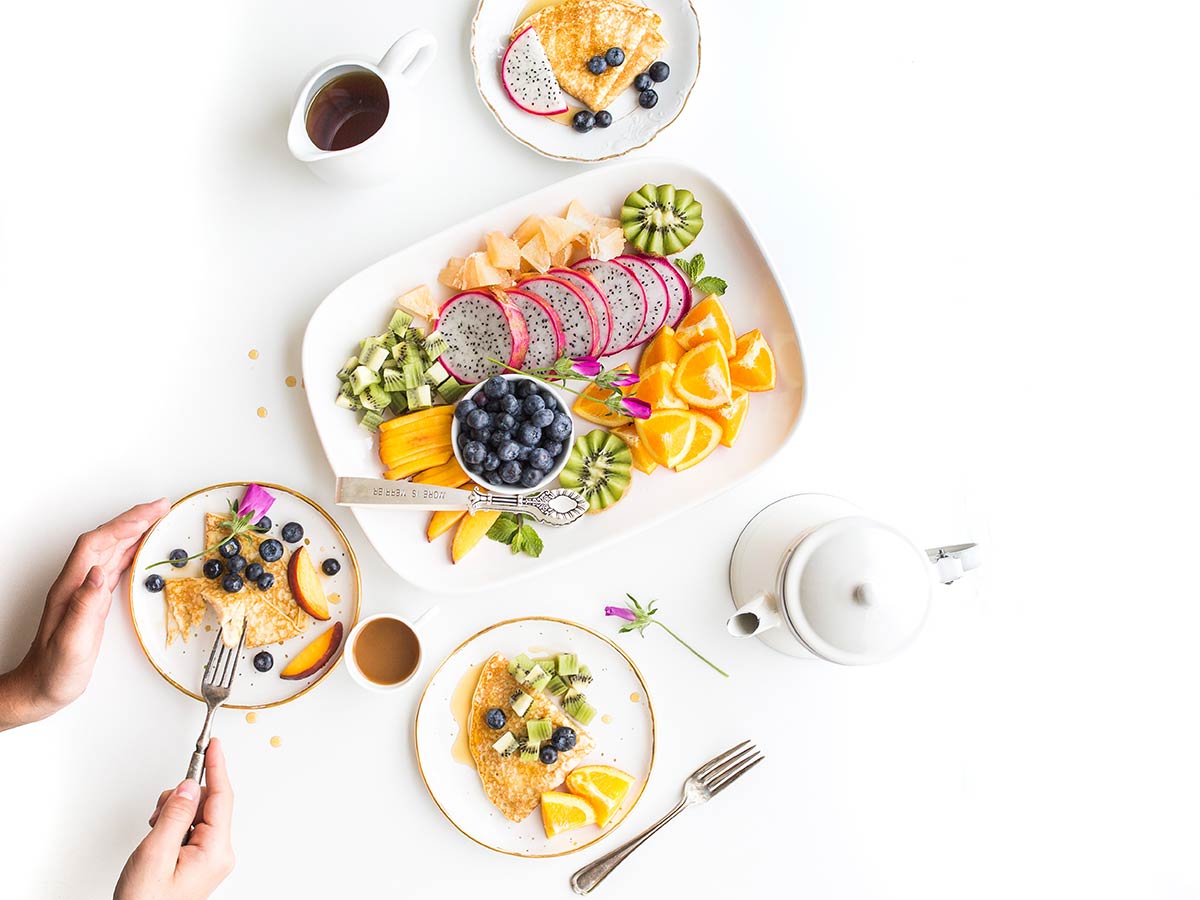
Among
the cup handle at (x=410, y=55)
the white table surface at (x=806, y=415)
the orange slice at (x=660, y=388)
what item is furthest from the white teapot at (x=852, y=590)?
the cup handle at (x=410, y=55)

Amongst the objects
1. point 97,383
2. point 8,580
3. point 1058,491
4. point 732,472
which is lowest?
point 1058,491

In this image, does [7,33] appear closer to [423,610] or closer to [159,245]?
[159,245]

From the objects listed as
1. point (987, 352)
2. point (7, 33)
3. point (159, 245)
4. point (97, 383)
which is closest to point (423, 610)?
point (97, 383)

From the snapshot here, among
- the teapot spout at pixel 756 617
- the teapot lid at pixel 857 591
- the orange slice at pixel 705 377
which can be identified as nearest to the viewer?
the teapot lid at pixel 857 591

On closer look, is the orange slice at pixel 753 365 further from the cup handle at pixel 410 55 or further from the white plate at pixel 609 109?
the cup handle at pixel 410 55

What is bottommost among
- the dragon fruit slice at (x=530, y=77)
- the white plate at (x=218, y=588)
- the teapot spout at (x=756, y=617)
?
the teapot spout at (x=756, y=617)

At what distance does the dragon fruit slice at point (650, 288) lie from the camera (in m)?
1.59

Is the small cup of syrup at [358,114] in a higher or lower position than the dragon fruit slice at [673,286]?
higher

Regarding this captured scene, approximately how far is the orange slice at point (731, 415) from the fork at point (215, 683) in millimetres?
932

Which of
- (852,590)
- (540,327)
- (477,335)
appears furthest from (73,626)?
(852,590)

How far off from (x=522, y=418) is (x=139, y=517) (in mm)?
709

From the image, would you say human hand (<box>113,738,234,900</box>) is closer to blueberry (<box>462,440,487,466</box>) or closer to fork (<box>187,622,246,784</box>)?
fork (<box>187,622,246,784</box>)

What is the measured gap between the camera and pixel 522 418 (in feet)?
4.95

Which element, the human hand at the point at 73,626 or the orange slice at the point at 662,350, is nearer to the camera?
the human hand at the point at 73,626
